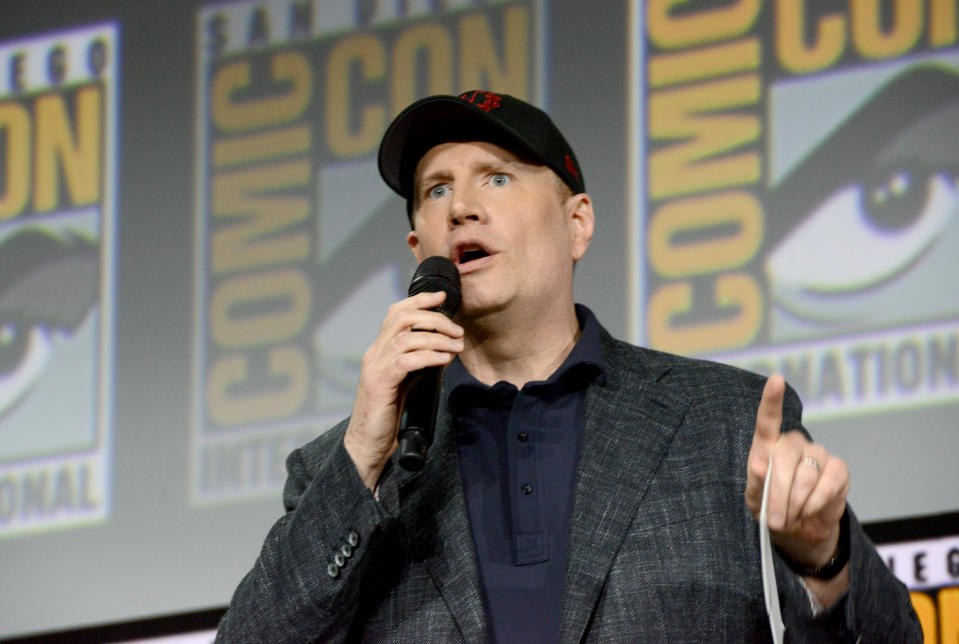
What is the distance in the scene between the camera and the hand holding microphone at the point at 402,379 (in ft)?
5.85

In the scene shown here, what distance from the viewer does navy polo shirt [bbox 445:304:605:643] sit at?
185 centimetres

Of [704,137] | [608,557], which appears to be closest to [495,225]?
[608,557]

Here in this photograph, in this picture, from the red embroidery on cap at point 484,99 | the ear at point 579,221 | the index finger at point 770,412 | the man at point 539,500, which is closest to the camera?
the index finger at point 770,412

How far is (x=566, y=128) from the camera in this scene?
324 cm

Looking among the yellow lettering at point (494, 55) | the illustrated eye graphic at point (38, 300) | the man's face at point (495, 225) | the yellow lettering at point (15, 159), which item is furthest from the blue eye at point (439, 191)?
the yellow lettering at point (15, 159)

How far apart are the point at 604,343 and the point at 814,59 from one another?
1.20 metres

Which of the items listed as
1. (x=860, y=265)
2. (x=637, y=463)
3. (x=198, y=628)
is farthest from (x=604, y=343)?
(x=198, y=628)

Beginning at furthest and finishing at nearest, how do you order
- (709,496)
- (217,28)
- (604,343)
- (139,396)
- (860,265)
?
(217,28), (139,396), (860,265), (604,343), (709,496)

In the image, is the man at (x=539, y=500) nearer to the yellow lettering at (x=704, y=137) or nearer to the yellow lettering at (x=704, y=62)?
the yellow lettering at (x=704, y=137)

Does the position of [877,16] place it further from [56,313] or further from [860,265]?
[56,313]

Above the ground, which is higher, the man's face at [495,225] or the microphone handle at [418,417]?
the man's face at [495,225]

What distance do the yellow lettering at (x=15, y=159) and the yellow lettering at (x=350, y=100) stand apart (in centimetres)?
98

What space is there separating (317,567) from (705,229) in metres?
1.53

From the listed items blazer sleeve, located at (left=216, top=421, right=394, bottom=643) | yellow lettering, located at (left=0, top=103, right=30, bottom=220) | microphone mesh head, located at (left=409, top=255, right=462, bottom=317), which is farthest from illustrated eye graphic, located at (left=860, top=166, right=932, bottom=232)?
yellow lettering, located at (left=0, top=103, right=30, bottom=220)
